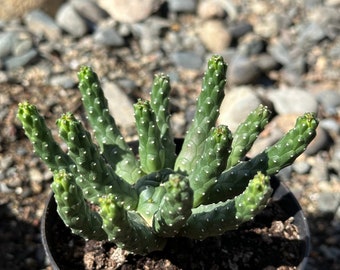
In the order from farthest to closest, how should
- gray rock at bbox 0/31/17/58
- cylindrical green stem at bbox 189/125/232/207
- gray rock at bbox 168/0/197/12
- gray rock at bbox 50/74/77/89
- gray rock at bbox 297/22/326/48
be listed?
gray rock at bbox 168/0/197/12
gray rock at bbox 297/22/326/48
gray rock at bbox 0/31/17/58
gray rock at bbox 50/74/77/89
cylindrical green stem at bbox 189/125/232/207

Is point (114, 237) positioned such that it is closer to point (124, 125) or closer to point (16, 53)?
point (124, 125)

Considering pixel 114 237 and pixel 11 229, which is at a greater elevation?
pixel 114 237

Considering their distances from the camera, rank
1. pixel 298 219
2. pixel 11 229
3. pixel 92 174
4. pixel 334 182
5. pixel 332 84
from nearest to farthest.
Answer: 1. pixel 92 174
2. pixel 298 219
3. pixel 11 229
4. pixel 334 182
5. pixel 332 84

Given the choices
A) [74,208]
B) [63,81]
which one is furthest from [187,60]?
[74,208]

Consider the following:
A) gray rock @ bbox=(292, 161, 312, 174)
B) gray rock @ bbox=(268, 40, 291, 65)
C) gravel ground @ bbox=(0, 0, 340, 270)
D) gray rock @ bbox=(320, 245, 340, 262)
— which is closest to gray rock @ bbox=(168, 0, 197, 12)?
gravel ground @ bbox=(0, 0, 340, 270)

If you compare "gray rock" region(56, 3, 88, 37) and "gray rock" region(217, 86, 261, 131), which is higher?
"gray rock" region(56, 3, 88, 37)

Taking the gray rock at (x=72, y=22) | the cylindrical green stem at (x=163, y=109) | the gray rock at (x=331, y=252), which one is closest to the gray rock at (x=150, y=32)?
the gray rock at (x=72, y=22)

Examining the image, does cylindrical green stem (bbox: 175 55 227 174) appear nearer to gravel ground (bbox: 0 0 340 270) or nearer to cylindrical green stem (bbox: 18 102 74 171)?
cylindrical green stem (bbox: 18 102 74 171)

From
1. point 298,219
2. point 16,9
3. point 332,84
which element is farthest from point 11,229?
point 332,84
